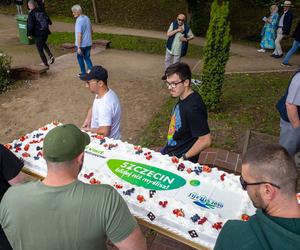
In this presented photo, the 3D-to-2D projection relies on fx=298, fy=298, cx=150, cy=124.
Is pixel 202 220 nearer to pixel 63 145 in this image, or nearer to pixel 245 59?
pixel 63 145

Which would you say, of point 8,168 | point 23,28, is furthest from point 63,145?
point 23,28

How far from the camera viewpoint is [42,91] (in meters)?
8.91

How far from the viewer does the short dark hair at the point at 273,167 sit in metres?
1.82

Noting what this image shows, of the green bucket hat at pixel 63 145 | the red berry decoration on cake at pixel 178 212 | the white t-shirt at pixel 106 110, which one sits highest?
the green bucket hat at pixel 63 145

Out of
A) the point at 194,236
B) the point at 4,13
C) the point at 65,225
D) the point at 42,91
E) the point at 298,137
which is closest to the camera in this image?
the point at 65,225

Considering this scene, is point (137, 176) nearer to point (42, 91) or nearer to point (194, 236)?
point (194, 236)

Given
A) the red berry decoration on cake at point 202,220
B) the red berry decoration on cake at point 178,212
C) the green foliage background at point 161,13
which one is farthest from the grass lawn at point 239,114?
the green foliage background at point 161,13

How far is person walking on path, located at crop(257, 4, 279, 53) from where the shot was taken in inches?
474

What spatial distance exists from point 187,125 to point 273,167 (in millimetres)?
1747

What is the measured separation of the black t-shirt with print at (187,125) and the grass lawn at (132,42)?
9.16 meters

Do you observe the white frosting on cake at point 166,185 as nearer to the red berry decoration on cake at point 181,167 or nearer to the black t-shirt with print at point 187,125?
the red berry decoration on cake at point 181,167

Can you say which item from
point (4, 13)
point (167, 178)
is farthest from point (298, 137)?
point (4, 13)

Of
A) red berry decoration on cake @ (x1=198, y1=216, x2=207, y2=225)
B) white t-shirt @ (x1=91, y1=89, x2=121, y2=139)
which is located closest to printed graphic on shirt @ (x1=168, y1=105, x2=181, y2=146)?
white t-shirt @ (x1=91, y1=89, x2=121, y2=139)

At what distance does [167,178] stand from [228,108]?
4.96 meters
